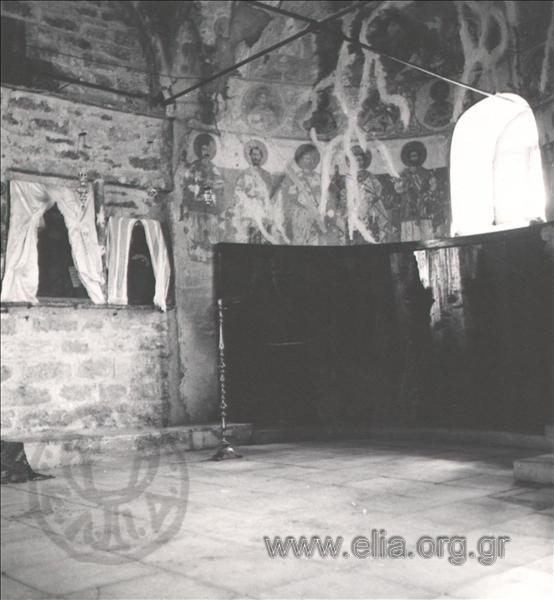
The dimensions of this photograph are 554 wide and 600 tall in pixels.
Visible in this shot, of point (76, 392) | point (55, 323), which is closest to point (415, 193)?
point (55, 323)

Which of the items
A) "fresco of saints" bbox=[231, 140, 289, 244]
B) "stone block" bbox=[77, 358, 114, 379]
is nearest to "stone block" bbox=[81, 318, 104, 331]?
"stone block" bbox=[77, 358, 114, 379]

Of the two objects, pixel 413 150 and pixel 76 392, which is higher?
pixel 413 150

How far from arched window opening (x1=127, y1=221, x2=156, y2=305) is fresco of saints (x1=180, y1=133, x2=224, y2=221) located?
836mm

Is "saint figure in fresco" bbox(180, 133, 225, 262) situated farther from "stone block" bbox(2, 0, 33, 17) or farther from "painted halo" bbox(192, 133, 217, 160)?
"stone block" bbox(2, 0, 33, 17)

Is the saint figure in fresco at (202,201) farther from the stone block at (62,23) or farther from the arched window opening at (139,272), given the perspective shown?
the stone block at (62,23)

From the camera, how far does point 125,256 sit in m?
11.0

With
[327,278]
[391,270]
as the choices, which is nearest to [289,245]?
[327,278]

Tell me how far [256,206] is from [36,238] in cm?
391

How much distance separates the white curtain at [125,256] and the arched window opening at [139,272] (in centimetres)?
6

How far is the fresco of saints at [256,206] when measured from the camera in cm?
1237

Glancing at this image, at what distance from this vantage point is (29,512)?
6.51 metres

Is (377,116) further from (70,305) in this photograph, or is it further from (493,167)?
(70,305)

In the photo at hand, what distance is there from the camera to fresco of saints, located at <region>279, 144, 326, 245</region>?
1275cm

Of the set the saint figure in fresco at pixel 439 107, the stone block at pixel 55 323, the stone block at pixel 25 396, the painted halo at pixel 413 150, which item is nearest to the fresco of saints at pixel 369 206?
the painted halo at pixel 413 150
